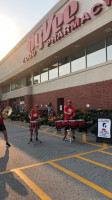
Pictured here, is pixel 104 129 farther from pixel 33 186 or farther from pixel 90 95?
pixel 90 95

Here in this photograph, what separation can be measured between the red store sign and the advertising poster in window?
23.5ft

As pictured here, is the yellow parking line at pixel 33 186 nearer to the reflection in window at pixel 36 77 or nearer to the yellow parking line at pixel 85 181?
the yellow parking line at pixel 85 181

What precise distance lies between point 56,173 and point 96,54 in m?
10.6

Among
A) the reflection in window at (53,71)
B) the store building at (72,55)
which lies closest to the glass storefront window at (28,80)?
the store building at (72,55)

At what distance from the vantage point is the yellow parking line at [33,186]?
10.5 feet

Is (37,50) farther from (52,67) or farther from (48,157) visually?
(48,157)

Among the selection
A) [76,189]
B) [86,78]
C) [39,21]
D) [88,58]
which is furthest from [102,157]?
[39,21]

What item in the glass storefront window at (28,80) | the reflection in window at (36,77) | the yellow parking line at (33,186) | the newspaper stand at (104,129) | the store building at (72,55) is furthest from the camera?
the glass storefront window at (28,80)

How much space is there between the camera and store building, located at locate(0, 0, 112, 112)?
455 inches

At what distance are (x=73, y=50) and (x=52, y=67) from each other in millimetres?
4363

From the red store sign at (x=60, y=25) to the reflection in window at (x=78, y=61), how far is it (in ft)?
6.66

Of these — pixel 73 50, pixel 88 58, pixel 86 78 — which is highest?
pixel 73 50

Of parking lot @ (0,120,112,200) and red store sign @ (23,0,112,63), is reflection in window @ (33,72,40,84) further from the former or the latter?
parking lot @ (0,120,112,200)

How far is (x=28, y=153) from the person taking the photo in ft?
20.0
